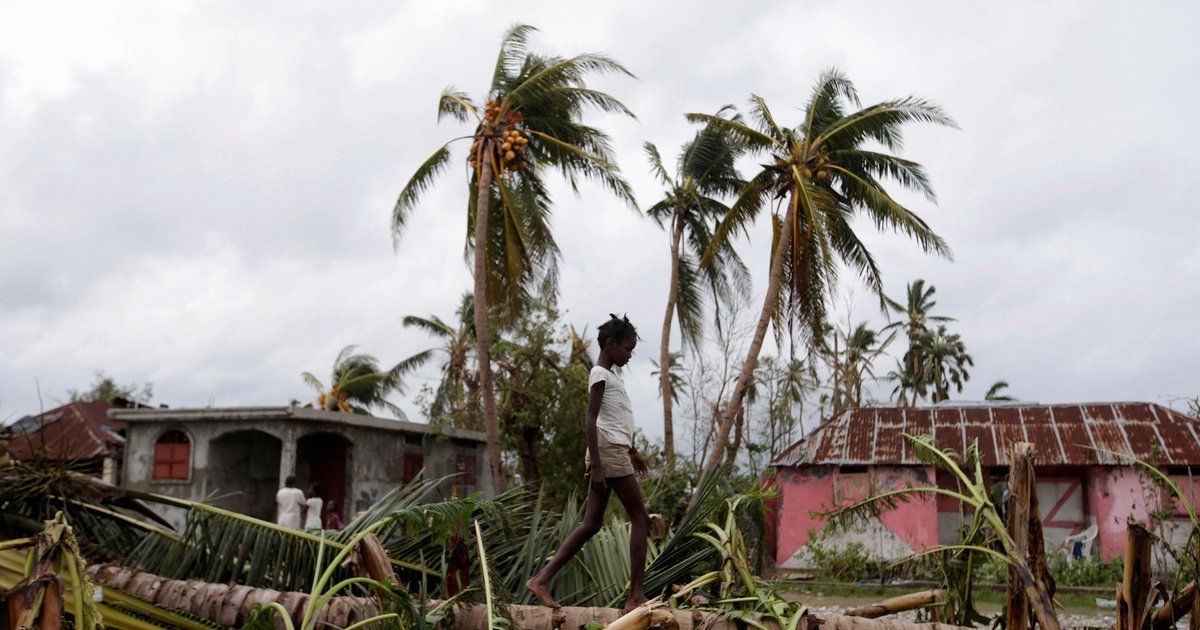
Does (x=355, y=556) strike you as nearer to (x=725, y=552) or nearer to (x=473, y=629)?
(x=473, y=629)

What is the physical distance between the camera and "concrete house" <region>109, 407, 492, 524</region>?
17109mm

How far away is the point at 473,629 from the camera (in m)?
2.91

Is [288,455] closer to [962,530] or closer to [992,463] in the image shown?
[992,463]

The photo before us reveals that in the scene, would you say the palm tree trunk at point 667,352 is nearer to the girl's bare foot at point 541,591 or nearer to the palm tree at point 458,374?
the palm tree at point 458,374

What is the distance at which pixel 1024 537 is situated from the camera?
2766 mm

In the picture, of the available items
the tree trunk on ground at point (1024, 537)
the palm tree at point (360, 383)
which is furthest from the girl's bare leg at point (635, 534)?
the palm tree at point (360, 383)

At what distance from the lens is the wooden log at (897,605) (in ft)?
10.2

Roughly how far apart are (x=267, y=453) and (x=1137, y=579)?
61.1ft

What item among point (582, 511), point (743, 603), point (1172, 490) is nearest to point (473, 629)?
point (743, 603)

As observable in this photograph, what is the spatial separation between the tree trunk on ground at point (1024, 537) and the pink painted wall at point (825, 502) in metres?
14.9

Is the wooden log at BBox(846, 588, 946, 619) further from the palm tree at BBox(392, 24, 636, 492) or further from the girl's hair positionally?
the palm tree at BBox(392, 24, 636, 492)

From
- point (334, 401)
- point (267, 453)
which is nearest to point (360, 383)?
point (334, 401)

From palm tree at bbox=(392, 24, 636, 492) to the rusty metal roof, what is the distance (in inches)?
242

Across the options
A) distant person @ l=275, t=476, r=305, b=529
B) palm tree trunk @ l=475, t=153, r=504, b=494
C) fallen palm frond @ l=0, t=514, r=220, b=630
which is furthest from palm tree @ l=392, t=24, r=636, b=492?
fallen palm frond @ l=0, t=514, r=220, b=630
